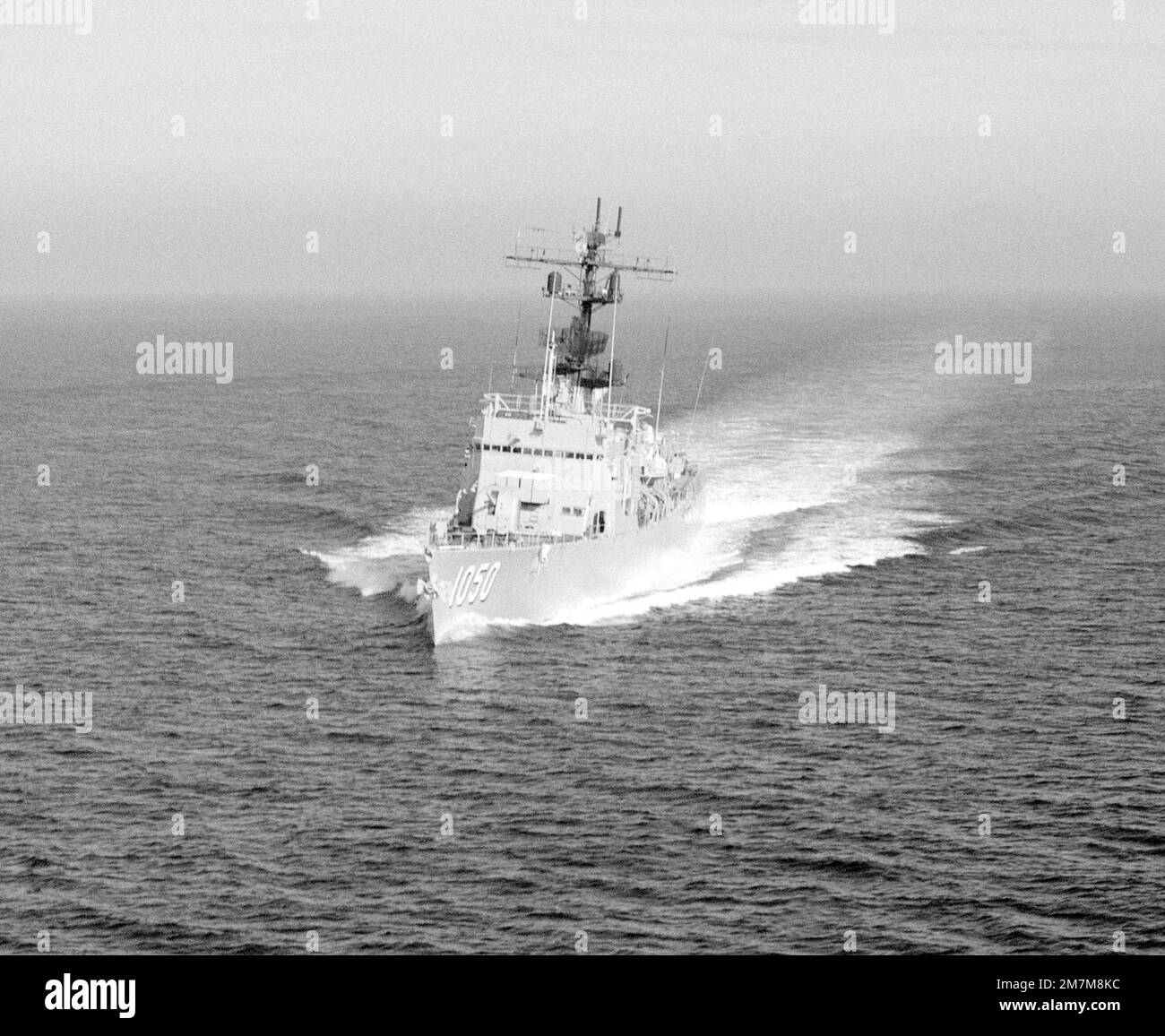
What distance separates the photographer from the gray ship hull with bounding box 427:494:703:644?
166ft

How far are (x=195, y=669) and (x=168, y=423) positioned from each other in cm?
5320

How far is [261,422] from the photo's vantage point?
327ft

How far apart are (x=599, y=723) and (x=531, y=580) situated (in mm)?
9949

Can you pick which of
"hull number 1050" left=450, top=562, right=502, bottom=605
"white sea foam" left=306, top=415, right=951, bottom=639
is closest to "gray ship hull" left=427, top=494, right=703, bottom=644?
"hull number 1050" left=450, top=562, right=502, bottom=605

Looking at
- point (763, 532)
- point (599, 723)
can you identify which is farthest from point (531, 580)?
point (763, 532)

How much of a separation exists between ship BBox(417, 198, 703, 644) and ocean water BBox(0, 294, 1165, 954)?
1587 millimetres

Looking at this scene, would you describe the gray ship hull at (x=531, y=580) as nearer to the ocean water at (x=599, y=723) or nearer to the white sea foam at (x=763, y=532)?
the white sea foam at (x=763, y=532)

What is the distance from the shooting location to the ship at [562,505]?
52.2 meters

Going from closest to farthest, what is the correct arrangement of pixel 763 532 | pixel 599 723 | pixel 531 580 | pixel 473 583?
pixel 599 723 → pixel 473 583 → pixel 531 580 → pixel 763 532

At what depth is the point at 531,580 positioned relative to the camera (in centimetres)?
5288

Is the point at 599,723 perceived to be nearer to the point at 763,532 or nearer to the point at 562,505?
the point at 562,505

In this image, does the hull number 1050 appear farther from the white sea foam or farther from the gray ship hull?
the white sea foam

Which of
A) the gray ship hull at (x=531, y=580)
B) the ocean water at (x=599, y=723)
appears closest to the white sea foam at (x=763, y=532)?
the ocean water at (x=599, y=723)
